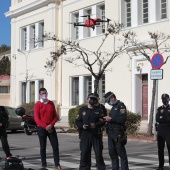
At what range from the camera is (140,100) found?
26047 millimetres

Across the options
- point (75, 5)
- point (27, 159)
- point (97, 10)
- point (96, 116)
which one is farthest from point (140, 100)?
point (96, 116)

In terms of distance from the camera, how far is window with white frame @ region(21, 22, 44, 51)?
34.5 meters

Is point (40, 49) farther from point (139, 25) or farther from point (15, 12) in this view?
point (139, 25)

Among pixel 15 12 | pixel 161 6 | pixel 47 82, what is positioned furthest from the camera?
pixel 15 12

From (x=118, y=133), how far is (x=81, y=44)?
2093 centimetres

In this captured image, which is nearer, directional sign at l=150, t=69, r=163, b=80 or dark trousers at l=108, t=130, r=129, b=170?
dark trousers at l=108, t=130, r=129, b=170

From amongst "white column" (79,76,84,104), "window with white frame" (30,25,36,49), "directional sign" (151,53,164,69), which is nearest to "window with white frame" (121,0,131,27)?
"white column" (79,76,84,104)

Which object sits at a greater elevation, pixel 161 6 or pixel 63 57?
pixel 161 6

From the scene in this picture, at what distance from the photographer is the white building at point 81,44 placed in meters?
25.3

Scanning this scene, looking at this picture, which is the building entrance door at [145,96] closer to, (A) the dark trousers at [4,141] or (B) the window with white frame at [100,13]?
(B) the window with white frame at [100,13]

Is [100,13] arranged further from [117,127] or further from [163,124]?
[117,127]

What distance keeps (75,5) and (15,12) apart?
8005 mm

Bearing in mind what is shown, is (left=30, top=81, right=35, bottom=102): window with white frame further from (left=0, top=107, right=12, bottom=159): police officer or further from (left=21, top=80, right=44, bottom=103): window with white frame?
(left=0, top=107, right=12, bottom=159): police officer

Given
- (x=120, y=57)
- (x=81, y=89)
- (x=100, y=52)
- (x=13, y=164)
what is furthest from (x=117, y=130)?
(x=81, y=89)
